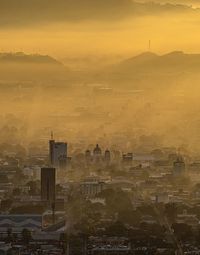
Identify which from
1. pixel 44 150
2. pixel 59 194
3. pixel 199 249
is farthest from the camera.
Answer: pixel 44 150

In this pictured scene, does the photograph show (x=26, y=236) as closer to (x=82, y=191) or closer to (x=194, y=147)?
(x=82, y=191)

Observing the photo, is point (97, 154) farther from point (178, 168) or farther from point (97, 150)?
point (178, 168)

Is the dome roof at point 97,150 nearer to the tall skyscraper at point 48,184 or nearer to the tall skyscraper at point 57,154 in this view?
the tall skyscraper at point 57,154

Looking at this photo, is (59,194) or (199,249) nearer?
(199,249)

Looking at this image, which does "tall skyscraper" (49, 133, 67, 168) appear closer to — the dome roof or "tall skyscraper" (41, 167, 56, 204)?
the dome roof

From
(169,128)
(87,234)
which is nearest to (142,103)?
(169,128)

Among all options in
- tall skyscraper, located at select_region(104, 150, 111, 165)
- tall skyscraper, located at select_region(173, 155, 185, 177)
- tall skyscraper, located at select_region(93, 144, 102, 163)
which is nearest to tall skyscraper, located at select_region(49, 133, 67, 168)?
tall skyscraper, located at select_region(93, 144, 102, 163)
